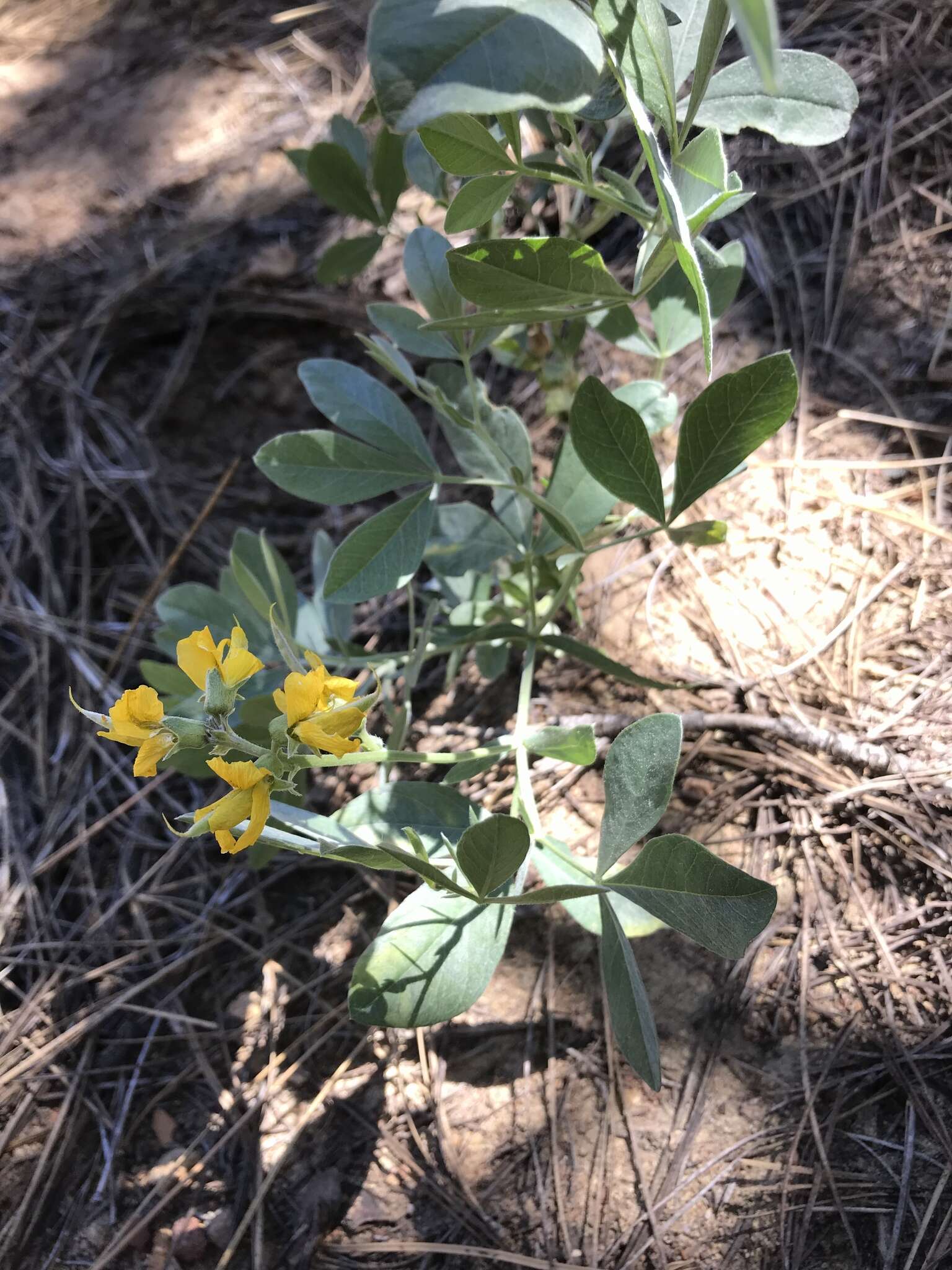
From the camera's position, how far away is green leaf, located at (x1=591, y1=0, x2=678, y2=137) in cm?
62

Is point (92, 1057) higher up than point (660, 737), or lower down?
lower down

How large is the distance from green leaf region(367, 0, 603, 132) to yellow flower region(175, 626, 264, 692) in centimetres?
45

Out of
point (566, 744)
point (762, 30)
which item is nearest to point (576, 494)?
point (566, 744)

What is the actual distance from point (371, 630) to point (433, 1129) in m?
0.73

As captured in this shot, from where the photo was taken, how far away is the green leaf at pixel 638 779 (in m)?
0.78

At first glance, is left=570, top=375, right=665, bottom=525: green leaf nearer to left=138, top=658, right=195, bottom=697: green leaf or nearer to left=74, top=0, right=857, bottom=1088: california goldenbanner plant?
left=74, top=0, right=857, bottom=1088: california goldenbanner plant

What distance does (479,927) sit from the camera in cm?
86

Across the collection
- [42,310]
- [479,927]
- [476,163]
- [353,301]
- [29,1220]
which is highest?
[476,163]

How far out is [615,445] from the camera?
2.90ft

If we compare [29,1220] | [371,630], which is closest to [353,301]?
[371,630]

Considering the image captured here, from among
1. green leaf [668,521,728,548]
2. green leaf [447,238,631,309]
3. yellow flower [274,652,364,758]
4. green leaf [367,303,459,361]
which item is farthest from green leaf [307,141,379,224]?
yellow flower [274,652,364,758]

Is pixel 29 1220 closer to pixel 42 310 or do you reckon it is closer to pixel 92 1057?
pixel 92 1057

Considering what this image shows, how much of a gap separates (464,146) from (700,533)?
0.45 meters

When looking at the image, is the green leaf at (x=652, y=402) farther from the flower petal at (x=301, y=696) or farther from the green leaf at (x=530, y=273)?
the flower petal at (x=301, y=696)
